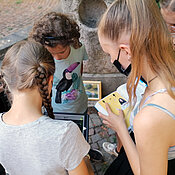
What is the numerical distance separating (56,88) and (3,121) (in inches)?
40.2

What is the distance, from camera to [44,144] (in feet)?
3.52

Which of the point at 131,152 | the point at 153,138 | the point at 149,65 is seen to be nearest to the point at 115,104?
the point at 131,152

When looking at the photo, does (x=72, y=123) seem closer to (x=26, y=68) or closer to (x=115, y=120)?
(x=26, y=68)

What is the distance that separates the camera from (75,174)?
1.18m

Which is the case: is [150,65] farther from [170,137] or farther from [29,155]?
[29,155]

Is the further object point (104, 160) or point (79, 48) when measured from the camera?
point (104, 160)

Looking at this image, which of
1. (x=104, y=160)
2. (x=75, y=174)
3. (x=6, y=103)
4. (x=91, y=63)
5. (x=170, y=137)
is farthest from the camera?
(x=91, y=63)

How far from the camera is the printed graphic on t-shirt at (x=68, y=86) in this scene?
2.11 meters

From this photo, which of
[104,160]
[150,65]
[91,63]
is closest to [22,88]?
[150,65]

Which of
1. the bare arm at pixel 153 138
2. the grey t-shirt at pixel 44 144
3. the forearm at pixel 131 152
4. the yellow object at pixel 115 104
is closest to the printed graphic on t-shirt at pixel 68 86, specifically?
the yellow object at pixel 115 104

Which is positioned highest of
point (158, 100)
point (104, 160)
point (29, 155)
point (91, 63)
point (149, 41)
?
point (149, 41)

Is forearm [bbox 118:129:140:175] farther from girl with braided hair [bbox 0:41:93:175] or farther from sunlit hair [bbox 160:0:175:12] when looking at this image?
sunlit hair [bbox 160:0:175:12]

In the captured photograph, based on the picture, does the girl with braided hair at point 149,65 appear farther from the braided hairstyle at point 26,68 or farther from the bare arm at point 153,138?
the braided hairstyle at point 26,68

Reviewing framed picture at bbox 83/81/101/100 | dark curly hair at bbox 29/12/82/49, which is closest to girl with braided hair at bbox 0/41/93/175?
dark curly hair at bbox 29/12/82/49
